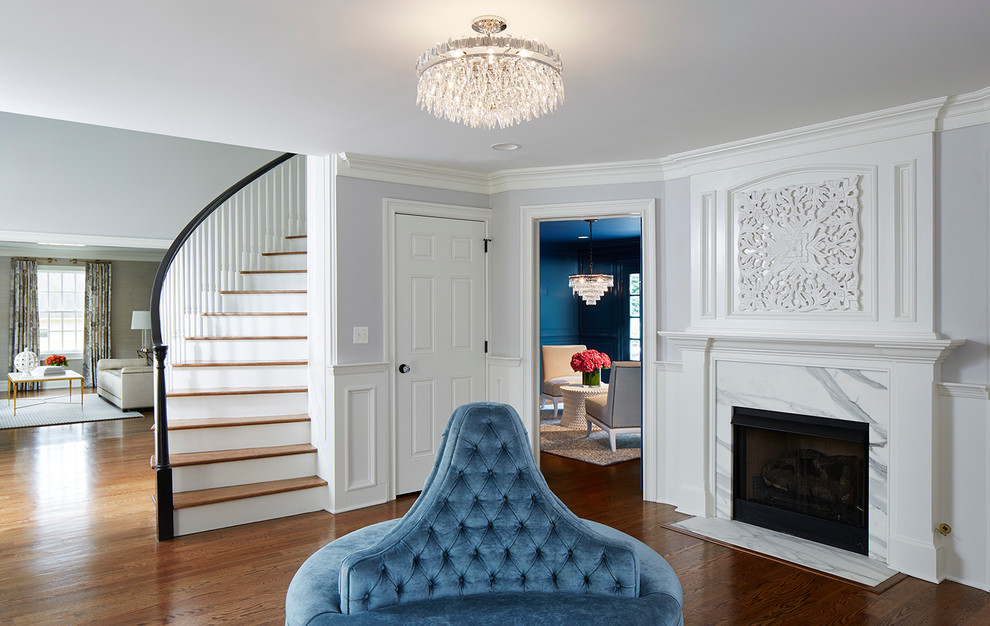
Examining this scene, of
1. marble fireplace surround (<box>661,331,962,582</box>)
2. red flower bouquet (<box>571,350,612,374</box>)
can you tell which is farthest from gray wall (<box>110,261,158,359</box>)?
marble fireplace surround (<box>661,331,962,582</box>)

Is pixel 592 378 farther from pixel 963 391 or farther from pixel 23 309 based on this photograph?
pixel 23 309

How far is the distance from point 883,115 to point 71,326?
39.5ft

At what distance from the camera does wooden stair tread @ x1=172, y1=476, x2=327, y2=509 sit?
151 inches

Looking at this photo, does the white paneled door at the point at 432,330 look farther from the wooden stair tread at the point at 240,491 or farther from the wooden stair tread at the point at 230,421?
the wooden stair tread at the point at 230,421

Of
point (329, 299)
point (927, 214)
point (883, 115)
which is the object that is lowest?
point (329, 299)

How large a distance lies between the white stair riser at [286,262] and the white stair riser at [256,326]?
26.2 inches

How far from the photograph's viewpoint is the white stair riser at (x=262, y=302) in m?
5.34

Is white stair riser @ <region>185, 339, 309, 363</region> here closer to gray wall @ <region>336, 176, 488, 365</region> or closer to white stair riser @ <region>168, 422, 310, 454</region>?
white stair riser @ <region>168, 422, 310, 454</region>

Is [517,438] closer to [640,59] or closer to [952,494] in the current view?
[640,59]

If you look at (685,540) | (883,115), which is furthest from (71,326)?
(883,115)

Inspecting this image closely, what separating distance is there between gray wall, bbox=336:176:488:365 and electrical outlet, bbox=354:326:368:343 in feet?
0.09

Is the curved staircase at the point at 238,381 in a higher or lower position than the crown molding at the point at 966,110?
lower

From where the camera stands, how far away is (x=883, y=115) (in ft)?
10.7

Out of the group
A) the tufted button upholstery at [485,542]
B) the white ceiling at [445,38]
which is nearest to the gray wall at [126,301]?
the white ceiling at [445,38]
